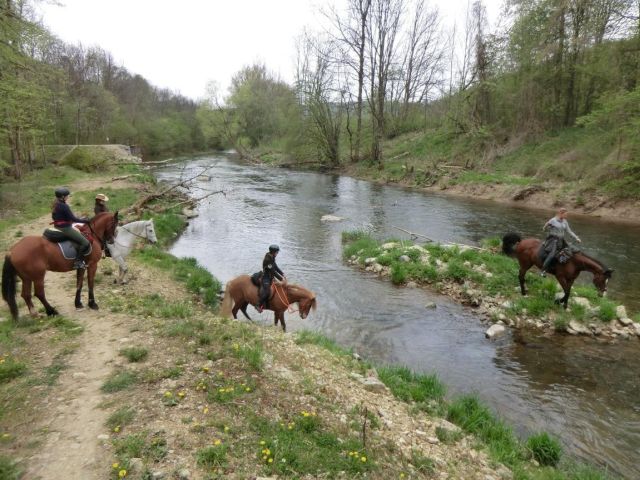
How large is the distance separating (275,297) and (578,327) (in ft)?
27.1

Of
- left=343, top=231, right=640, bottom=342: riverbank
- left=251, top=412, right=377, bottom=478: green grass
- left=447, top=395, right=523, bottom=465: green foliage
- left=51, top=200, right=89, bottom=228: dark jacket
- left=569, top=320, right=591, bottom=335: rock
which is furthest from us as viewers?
left=343, top=231, right=640, bottom=342: riverbank

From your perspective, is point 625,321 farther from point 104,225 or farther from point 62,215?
point 62,215

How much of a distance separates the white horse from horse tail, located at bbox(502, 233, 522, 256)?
40.1ft

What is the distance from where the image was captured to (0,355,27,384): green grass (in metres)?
6.05

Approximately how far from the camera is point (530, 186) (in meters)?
27.1

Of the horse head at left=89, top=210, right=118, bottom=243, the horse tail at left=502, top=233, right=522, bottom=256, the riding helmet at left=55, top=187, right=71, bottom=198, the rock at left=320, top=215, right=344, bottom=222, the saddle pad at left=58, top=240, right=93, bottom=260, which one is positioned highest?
the riding helmet at left=55, top=187, right=71, bottom=198

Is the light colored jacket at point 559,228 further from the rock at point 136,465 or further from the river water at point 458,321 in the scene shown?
the rock at point 136,465

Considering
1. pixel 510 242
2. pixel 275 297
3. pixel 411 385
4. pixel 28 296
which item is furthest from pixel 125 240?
pixel 510 242

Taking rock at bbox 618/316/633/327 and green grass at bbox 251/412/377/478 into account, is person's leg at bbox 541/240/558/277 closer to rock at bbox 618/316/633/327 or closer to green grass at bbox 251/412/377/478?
rock at bbox 618/316/633/327

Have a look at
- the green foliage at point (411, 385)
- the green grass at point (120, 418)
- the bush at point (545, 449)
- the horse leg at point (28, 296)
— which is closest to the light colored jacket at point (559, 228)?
the green foliage at point (411, 385)

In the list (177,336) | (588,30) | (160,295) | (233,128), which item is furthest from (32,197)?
(233,128)

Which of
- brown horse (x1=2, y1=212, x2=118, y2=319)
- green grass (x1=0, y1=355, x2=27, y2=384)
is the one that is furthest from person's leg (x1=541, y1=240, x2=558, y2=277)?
green grass (x1=0, y1=355, x2=27, y2=384)

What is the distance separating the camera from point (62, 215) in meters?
8.51

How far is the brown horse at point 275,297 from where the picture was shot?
9719 mm
